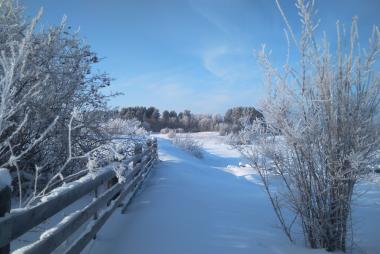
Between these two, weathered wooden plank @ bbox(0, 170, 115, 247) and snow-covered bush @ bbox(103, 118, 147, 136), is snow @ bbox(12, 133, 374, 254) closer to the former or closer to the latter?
weathered wooden plank @ bbox(0, 170, 115, 247)

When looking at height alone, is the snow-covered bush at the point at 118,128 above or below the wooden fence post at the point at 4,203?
above

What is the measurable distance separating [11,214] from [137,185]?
6079mm

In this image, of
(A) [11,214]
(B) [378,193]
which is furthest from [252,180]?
(A) [11,214]

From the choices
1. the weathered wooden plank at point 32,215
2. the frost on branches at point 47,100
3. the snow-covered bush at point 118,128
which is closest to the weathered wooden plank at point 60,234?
the weathered wooden plank at point 32,215

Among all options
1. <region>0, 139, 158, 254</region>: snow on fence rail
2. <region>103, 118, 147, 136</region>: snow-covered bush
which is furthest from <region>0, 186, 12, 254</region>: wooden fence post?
<region>103, 118, 147, 136</region>: snow-covered bush

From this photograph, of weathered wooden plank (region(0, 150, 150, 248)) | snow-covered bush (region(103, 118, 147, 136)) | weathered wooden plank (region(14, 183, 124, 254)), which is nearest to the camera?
weathered wooden plank (region(0, 150, 150, 248))

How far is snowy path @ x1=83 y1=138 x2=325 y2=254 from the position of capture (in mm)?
4727

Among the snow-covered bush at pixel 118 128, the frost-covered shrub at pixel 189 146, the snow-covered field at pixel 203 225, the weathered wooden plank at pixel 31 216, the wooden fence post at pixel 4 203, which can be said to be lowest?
the snow-covered field at pixel 203 225

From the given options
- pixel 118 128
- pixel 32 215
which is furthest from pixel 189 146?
pixel 32 215

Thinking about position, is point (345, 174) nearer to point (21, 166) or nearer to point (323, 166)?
point (323, 166)

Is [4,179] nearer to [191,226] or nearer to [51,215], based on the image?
[51,215]

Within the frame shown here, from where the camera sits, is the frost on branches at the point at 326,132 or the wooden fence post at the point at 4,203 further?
the frost on branches at the point at 326,132

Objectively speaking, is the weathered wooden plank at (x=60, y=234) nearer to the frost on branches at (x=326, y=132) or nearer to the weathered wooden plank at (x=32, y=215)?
the weathered wooden plank at (x=32, y=215)

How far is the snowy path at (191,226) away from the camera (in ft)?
15.5
